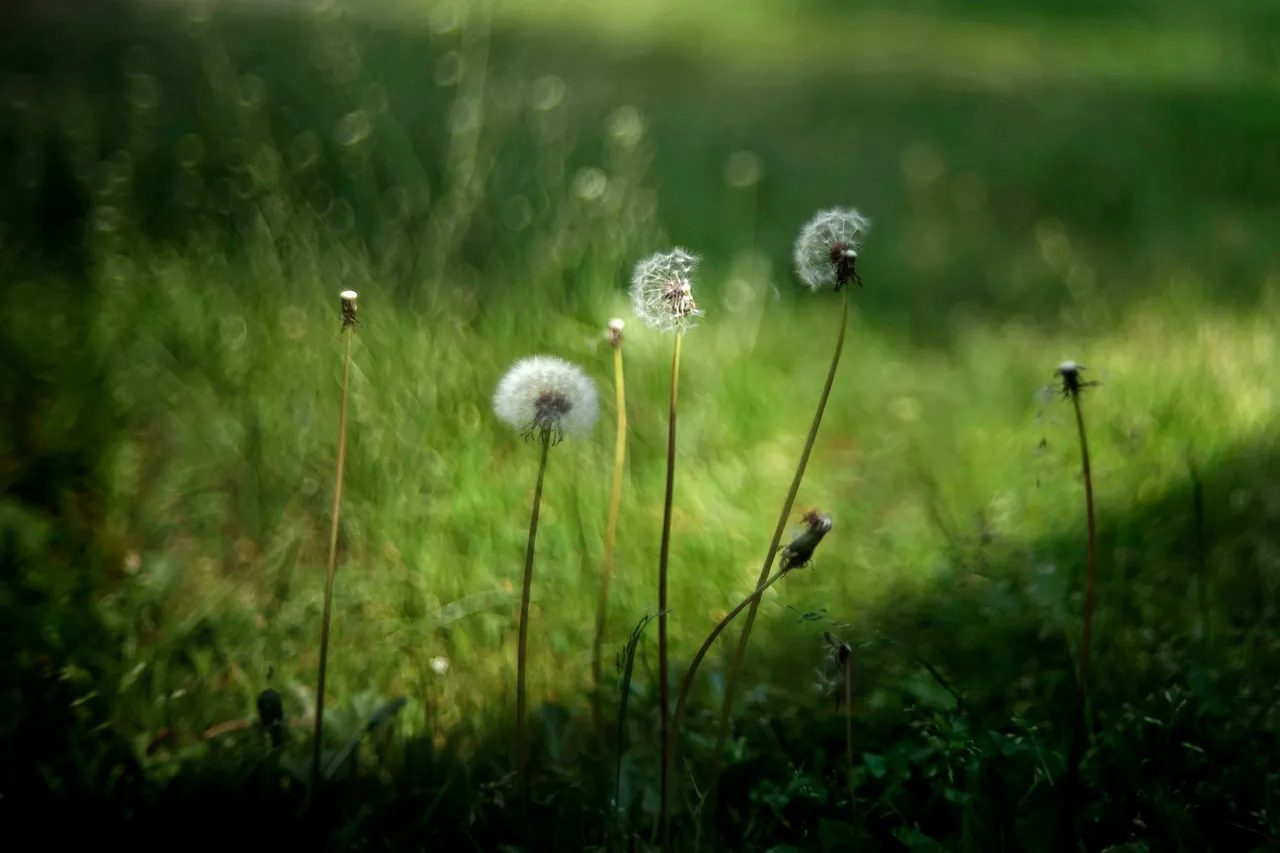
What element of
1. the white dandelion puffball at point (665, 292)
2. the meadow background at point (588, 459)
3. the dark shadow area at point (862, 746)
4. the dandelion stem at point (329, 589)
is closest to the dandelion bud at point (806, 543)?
the dark shadow area at point (862, 746)

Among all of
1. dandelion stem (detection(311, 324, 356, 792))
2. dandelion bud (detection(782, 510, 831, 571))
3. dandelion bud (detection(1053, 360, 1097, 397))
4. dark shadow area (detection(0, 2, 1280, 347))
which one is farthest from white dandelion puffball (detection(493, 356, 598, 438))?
dark shadow area (detection(0, 2, 1280, 347))

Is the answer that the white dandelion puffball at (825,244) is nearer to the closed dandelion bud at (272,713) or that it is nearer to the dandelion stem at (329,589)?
the dandelion stem at (329,589)

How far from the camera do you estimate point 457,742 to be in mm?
1513

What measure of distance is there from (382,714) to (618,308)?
141 cm

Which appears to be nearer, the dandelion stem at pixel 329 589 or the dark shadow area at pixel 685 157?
the dandelion stem at pixel 329 589

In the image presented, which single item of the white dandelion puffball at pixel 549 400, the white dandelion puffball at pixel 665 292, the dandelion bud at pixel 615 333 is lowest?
the white dandelion puffball at pixel 549 400

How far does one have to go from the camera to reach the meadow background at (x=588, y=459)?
4.41ft

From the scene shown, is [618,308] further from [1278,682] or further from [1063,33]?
[1063,33]

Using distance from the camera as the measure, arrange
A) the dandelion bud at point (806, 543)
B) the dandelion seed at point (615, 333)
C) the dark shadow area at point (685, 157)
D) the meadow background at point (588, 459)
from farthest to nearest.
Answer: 1. the dark shadow area at point (685, 157)
2. the meadow background at point (588, 459)
3. the dandelion seed at point (615, 333)
4. the dandelion bud at point (806, 543)

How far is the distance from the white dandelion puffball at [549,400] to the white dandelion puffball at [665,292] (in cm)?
11

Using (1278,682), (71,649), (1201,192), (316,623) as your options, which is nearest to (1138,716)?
(1278,682)

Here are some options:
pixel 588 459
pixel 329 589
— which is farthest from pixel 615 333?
pixel 588 459

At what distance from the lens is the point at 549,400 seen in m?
1.20

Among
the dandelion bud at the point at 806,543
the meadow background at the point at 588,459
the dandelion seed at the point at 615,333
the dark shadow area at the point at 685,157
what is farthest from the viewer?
the dark shadow area at the point at 685,157
